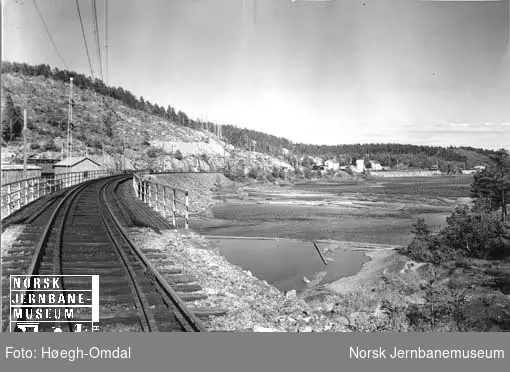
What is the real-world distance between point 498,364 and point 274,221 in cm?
1202

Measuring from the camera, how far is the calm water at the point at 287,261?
25.2ft

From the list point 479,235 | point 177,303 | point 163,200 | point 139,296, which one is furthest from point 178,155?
point 177,303

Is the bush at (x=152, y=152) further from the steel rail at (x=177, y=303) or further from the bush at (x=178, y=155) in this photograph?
the steel rail at (x=177, y=303)

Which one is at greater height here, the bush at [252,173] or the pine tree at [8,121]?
the pine tree at [8,121]

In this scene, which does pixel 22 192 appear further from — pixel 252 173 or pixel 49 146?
pixel 49 146

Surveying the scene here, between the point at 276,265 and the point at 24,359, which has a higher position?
the point at 24,359

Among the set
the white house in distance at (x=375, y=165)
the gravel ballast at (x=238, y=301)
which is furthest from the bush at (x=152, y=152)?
the gravel ballast at (x=238, y=301)

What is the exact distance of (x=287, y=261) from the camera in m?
8.74

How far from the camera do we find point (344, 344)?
3068 mm

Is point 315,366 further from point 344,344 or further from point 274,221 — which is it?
point 274,221

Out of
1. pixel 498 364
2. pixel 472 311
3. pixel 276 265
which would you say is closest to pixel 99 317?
pixel 498 364
